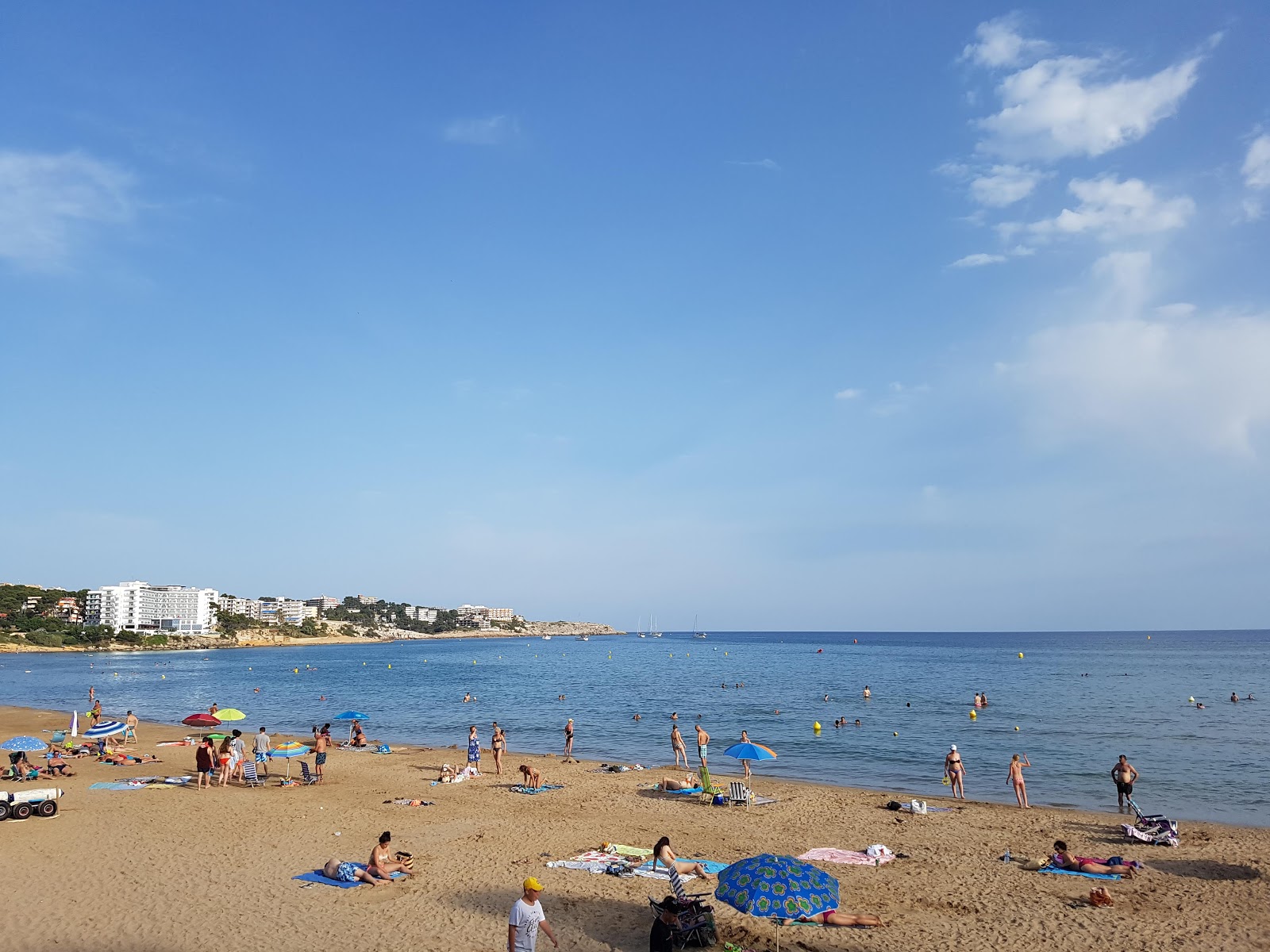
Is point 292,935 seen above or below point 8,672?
above

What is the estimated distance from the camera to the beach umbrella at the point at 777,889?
368 inches

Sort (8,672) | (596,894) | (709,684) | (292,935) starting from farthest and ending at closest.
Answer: (8,672) → (709,684) → (596,894) → (292,935)

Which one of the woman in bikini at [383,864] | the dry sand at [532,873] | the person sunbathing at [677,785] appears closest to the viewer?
the dry sand at [532,873]

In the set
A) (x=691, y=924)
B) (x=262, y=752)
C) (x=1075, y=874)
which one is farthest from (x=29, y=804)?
(x=1075, y=874)

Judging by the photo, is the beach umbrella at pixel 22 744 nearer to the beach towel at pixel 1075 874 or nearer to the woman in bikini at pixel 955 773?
the beach towel at pixel 1075 874

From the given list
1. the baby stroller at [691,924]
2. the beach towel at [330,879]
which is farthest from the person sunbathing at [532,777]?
the baby stroller at [691,924]

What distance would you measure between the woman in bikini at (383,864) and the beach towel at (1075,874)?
37.7 ft

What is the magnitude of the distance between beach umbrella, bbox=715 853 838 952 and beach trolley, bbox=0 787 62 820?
1700 cm

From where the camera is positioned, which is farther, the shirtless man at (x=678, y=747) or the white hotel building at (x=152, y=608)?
the white hotel building at (x=152, y=608)

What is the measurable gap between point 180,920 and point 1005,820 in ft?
57.6

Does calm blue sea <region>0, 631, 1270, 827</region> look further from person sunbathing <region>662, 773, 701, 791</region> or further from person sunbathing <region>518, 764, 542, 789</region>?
person sunbathing <region>518, 764, 542, 789</region>

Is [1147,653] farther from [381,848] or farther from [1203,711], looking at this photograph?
[381,848]

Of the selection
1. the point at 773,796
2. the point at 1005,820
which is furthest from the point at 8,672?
the point at 1005,820

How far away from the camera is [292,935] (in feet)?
38.1
